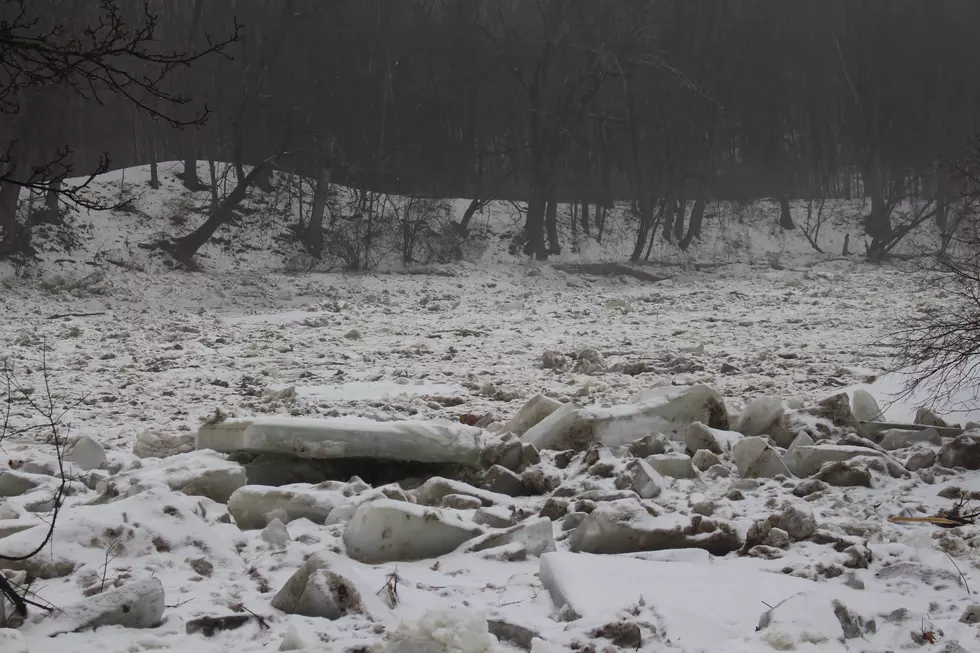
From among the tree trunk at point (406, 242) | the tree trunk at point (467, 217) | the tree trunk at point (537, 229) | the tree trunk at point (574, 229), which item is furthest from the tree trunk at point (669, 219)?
the tree trunk at point (406, 242)

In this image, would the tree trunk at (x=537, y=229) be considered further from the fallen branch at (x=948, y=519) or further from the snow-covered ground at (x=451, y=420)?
the fallen branch at (x=948, y=519)

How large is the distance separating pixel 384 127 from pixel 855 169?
61.2 ft

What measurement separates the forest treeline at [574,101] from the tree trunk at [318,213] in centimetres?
14

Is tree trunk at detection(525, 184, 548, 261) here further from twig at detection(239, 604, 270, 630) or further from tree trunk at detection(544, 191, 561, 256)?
twig at detection(239, 604, 270, 630)

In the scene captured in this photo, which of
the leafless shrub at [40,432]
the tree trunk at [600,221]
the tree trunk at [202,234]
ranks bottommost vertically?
the leafless shrub at [40,432]

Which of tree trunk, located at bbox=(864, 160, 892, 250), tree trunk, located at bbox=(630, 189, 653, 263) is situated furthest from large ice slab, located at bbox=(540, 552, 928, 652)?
tree trunk, located at bbox=(864, 160, 892, 250)

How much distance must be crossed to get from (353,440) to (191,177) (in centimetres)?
1982

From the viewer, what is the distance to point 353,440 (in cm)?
415

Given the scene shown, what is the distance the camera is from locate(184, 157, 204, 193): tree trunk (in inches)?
870

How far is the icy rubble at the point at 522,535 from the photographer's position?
2.34 metres

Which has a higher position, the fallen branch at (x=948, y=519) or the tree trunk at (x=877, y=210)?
the tree trunk at (x=877, y=210)

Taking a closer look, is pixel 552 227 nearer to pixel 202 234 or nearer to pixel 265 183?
pixel 265 183

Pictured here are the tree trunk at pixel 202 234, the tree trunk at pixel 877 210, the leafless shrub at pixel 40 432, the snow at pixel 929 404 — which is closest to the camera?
the leafless shrub at pixel 40 432

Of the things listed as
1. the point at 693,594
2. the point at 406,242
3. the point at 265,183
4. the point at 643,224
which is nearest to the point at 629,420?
the point at 693,594
